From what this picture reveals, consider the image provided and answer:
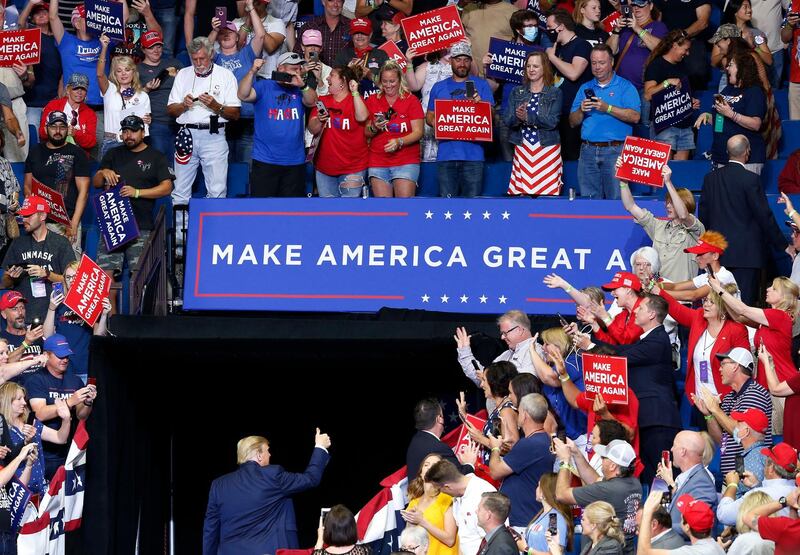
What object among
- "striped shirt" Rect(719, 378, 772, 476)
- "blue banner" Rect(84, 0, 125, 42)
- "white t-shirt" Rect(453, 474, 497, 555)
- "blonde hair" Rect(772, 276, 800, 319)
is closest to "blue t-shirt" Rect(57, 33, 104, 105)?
"blue banner" Rect(84, 0, 125, 42)

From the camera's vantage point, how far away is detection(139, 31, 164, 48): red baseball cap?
57.7 ft

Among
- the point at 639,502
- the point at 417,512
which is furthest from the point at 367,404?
the point at 639,502

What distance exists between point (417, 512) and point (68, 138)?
21.9 feet

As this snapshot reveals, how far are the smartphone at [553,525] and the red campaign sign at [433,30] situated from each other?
6894 mm

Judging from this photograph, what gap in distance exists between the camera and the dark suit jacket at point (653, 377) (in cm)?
1251

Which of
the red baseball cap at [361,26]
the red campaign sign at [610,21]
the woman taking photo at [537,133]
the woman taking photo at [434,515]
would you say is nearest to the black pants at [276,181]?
the red baseball cap at [361,26]

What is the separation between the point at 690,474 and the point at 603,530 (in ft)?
3.68

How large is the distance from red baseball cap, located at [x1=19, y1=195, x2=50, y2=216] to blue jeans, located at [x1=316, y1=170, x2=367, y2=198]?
99.5 inches

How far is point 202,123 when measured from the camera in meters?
16.4

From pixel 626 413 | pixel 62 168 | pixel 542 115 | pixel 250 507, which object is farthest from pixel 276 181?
pixel 626 413

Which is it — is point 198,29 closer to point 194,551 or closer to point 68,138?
point 68,138

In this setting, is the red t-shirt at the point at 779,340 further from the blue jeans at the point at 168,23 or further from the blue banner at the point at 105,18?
the blue jeans at the point at 168,23

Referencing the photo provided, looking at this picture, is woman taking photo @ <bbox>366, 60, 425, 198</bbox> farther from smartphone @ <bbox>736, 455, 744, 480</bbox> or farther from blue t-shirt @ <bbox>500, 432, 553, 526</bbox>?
smartphone @ <bbox>736, 455, 744, 480</bbox>

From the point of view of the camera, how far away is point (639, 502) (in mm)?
10992
